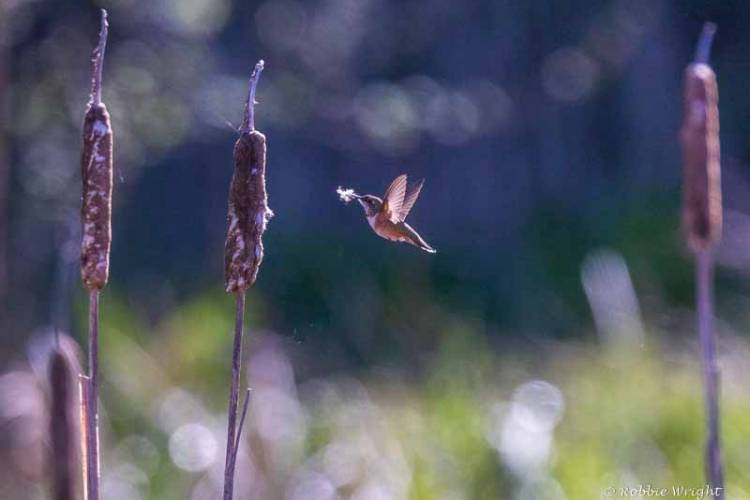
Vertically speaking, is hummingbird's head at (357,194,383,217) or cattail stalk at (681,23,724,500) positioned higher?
hummingbird's head at (357,194,383,217)

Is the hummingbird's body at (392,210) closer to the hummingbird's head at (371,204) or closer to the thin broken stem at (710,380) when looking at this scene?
the hummingbird's head at (371,204)

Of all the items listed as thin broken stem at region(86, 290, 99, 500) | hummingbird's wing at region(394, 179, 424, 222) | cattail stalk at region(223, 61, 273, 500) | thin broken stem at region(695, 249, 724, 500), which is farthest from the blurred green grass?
cattail stalk at region(223, 61, 273, 500)

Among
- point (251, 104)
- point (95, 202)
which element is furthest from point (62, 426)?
point (251, 104)

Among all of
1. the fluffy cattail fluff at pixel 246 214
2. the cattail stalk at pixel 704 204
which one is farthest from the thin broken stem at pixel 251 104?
the cattail stalk at pixel 704 204

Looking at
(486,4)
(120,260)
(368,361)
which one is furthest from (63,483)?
(486,4)

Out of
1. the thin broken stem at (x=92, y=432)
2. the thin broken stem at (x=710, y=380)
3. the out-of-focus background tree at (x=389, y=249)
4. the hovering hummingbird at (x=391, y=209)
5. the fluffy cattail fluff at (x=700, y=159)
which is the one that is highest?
the out-of-focus background tree at (x=389, y=249)

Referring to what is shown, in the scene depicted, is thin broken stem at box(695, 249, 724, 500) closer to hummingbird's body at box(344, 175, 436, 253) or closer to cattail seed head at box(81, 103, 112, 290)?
cattail seed head at box(81, 103, 112, 290)

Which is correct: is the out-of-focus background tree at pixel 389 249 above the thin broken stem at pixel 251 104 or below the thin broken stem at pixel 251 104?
above
